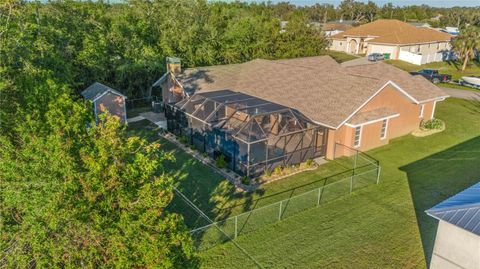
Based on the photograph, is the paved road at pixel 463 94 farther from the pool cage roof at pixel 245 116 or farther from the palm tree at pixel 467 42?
the pool cage roof at pixel 245 116

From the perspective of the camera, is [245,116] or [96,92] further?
[96,92]

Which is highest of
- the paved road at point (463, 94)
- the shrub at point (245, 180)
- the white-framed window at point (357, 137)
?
the white-framed window at point (357, 137)

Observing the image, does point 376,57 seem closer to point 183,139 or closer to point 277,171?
point 183,139

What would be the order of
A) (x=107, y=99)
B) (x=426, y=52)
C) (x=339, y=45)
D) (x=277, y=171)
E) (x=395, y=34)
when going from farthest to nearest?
(x=339, y=45), (x=426, y=52), (x=395, y=34), (x=107, y=99), (x=277, y=171)

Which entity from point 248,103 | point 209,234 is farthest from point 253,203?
point 248,103

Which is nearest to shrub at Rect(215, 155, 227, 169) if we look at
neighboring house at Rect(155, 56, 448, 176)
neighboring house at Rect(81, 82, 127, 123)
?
neighboring house at Rect(155, 56, 448, 176)

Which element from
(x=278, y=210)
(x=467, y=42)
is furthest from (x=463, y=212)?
(x=467, y=42)

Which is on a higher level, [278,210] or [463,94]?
[463,94]

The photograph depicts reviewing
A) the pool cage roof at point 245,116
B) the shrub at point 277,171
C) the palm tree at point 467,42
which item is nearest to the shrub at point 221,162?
the pool cage roof at point 245,116
